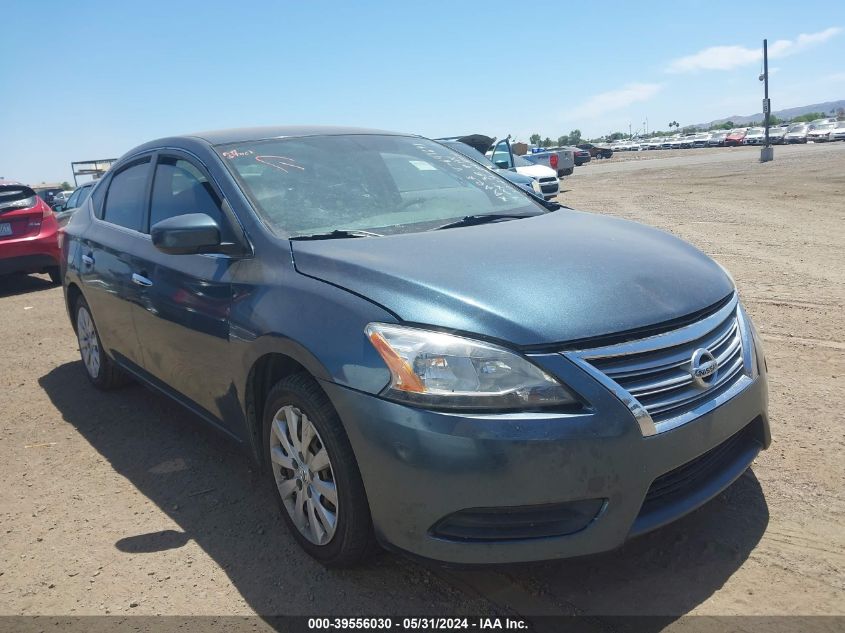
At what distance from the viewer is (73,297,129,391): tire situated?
5.04 metres

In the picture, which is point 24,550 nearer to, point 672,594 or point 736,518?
point 672,594

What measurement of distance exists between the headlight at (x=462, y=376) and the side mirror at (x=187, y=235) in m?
1.17

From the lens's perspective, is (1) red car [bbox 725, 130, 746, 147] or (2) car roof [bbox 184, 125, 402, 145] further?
(1) red car [bbox 725, 130, 746, 147]

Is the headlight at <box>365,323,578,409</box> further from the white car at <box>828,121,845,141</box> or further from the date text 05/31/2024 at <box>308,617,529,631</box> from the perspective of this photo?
the white car at <box>828,121,845,141</box>

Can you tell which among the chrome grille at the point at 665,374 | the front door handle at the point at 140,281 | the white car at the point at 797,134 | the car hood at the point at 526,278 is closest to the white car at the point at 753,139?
the white car at the point at 797,134

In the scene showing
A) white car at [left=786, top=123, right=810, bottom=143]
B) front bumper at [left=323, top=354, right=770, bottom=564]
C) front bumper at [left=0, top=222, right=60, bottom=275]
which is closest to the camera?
front bumper at [left=323, top=354, right=770, bottom=564]

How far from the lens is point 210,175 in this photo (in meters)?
3.52

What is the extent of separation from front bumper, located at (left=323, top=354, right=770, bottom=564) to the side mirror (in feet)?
3.80

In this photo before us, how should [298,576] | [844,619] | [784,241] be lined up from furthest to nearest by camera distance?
[784,241]
[298,576]
[844,619]

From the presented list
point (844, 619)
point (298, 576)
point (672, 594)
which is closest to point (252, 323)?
point (298, 576)

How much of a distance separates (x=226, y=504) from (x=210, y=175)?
1.58 m

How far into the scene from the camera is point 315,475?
2.75 m

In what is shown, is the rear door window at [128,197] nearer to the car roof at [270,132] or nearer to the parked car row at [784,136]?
the car roof at [270,132]

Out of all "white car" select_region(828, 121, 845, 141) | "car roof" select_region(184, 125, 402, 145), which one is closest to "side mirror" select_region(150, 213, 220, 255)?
"car roof" select_region(184, 125, 402, 145)
